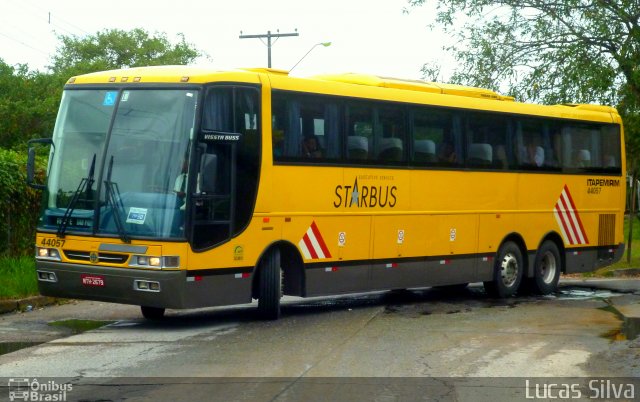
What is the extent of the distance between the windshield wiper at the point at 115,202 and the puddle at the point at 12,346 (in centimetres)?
161

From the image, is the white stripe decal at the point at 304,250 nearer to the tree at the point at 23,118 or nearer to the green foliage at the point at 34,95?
the green foliage at the point at 34,95

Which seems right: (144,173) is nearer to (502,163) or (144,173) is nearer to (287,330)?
(287,330)

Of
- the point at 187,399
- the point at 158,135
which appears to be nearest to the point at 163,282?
the point at 158,135

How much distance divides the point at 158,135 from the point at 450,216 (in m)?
6.12

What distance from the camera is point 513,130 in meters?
18.8

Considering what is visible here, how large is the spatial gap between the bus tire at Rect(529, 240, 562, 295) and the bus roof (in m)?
2.50

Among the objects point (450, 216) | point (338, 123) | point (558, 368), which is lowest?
point (558, 368)

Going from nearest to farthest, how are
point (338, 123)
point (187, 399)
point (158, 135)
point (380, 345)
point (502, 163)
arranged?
point (187, 399), point (380, 345), point (158, 135), point (338, 123), point (502, 163)

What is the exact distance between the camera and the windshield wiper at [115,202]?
12.8 metres

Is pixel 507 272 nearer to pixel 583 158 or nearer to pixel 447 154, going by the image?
pixel 447 154

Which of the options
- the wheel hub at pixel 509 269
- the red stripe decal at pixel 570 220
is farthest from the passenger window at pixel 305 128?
the red stripe decal at pixel 570 220

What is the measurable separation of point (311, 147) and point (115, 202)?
10.3 feet

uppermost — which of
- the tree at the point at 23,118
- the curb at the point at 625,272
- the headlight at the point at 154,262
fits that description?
the tree at the point at 23,118

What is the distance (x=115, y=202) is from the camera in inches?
507
